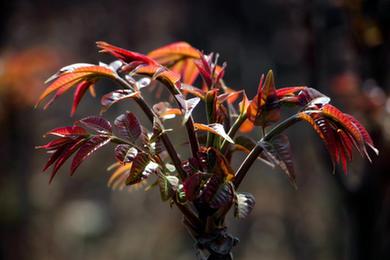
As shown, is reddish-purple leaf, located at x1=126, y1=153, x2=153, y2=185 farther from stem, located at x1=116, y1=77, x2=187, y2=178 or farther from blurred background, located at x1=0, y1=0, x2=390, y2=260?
blurred background, located at x1=0, y1=0, x2=390, y2=260

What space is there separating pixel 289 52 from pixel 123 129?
4938 millimetres

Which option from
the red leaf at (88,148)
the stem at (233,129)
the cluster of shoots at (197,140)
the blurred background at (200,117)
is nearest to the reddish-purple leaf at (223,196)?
the cluster of shoots at (197,140)

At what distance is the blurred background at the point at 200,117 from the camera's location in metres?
3.07

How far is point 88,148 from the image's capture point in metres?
1.10

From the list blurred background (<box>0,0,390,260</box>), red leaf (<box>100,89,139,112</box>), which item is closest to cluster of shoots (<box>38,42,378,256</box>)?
red leaf (<box>100,89,139,112</box>)

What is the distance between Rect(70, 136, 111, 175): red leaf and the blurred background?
6.46ft

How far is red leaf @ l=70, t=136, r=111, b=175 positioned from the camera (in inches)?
42.8

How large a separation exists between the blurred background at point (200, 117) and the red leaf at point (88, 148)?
197 cm

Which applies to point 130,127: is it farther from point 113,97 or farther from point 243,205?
point 243,205

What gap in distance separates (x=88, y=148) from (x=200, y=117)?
623cm

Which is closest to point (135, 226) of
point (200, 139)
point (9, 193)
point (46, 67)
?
point (9, 193)

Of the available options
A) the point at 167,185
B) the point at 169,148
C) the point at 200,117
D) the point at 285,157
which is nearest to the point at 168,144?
the point at 169,148

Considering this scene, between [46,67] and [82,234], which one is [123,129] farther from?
[82,234]

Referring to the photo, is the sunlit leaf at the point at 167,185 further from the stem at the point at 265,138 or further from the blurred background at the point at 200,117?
the blurred background at the point at 200,117
